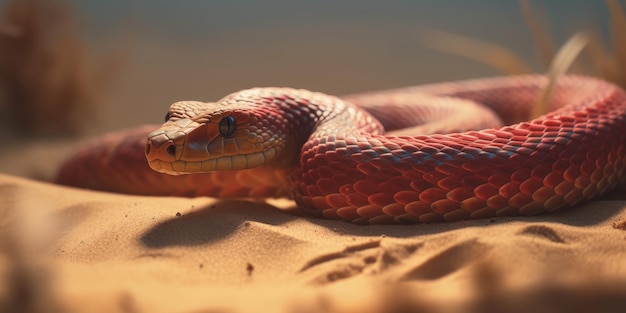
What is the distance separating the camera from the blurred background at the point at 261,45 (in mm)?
7766

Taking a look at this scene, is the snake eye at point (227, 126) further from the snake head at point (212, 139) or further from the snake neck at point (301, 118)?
the snake neck at point (301, 118)

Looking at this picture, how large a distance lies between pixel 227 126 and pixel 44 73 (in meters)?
4.93

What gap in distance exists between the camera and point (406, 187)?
2811 mm

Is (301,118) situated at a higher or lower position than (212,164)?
higher

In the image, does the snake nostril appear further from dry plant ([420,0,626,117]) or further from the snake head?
dry plant ([420,0,626,117])

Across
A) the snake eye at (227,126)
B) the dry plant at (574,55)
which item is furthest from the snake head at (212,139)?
the dry plant at (574,55)

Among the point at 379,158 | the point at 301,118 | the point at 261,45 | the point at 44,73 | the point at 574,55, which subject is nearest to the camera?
the point at 379,158

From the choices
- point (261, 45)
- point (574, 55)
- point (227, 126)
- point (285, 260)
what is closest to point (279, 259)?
point (285, 260)

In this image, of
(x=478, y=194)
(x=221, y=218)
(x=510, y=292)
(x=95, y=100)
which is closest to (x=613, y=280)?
(x=510, y=292)

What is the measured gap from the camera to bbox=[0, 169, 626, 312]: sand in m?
1.64

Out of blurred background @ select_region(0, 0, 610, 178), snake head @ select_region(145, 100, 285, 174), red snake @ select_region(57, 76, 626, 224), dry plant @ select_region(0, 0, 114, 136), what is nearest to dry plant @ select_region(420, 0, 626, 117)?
red snake @ select_region(57, 76, 626, 224)

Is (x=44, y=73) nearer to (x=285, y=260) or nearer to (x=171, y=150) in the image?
(x=171, y=150)

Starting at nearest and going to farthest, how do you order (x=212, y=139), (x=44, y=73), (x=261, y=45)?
(x=212, y=139)
(x=44, y=73)
(x=261, y=45)

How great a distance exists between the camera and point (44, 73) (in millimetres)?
7070
